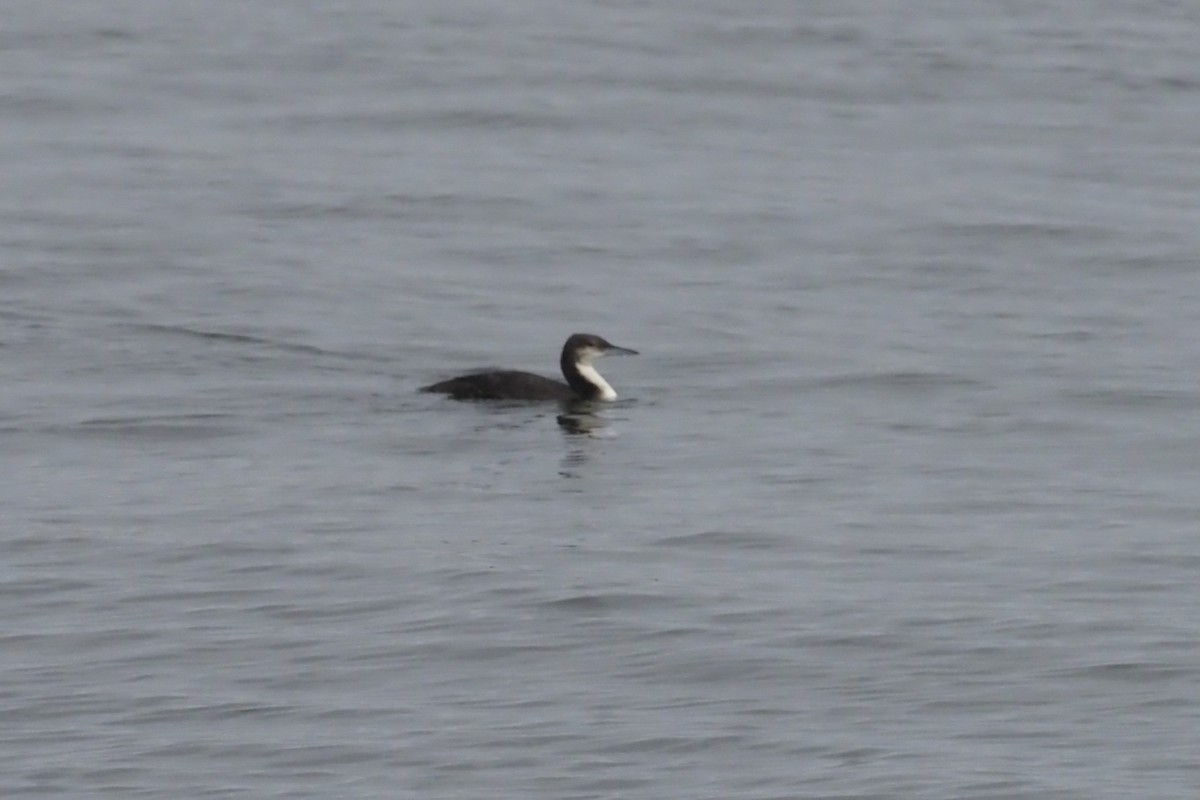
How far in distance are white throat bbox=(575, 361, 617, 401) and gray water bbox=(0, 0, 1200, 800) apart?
0.64ft

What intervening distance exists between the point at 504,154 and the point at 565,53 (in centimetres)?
749

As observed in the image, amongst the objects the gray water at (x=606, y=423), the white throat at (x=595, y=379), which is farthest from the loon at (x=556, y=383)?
the gray water at (x=606, y=423)

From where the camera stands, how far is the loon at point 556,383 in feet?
62.6

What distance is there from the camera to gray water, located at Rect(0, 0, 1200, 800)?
10.8 metres

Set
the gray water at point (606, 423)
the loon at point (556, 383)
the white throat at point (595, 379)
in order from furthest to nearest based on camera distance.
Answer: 1. the white throat at point (595, 379)
2. the loon at point (556, 383)
3. the gray water at point (606, 423)

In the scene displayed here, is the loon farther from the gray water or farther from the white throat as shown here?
the gray water

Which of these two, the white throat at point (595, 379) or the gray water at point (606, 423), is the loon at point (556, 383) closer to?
the white throat at point (595, 379)

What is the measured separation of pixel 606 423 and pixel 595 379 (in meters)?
0.90

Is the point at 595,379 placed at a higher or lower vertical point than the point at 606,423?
higher

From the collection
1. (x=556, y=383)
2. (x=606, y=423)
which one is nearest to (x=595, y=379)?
(x=556, y=383)

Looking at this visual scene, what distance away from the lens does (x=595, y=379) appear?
19578 mm

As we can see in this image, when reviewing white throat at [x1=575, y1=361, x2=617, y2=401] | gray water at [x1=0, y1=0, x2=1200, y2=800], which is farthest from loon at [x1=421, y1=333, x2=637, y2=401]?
gray water at [x1=0, y1=0, x2=1200, y2=800]

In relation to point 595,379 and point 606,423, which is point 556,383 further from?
point 606,423

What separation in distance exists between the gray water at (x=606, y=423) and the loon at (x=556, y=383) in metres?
0.25
